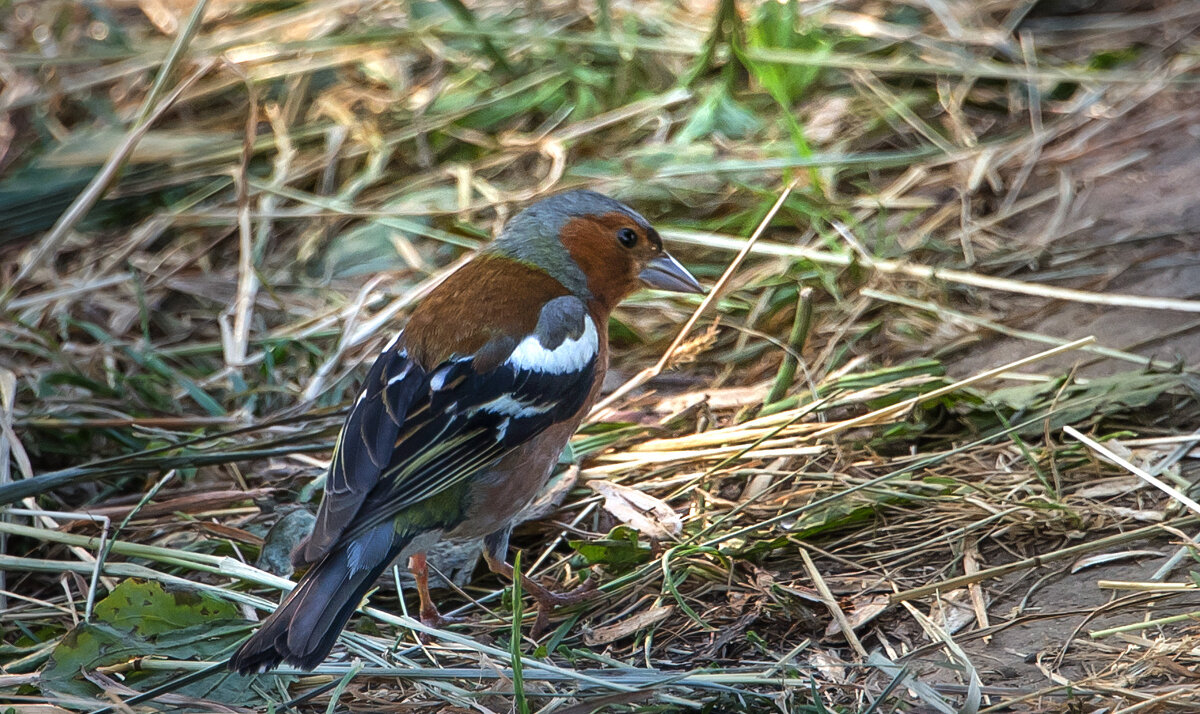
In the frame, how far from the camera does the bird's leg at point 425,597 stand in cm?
307

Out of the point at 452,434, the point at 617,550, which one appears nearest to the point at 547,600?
the point at 617,550

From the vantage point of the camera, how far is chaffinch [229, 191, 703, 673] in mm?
2707

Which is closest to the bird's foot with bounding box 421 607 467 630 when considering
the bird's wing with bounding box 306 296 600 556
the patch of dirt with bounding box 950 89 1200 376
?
the bird's wing with bounding box 306 296 600 556

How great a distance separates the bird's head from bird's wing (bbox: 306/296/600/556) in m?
0.35

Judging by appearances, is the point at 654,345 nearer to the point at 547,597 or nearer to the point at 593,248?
the point at 593,248

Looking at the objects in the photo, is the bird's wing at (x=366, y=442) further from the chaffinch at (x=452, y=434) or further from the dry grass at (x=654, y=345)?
the dry grass at (x=654, y=345)

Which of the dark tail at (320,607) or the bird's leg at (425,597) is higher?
the dark tail at (320,607)

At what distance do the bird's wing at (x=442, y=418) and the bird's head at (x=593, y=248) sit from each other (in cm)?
35

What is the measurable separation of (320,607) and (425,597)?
0.56m

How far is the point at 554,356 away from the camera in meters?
3.18

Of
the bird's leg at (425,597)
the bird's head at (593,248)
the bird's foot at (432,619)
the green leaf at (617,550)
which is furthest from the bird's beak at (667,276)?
the bird's foot at (432,619)

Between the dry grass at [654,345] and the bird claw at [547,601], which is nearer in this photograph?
the dry grass at [654,345]

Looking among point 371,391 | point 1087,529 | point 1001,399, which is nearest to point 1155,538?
point 1087,529

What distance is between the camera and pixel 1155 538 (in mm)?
2928
